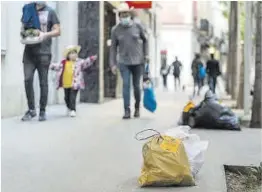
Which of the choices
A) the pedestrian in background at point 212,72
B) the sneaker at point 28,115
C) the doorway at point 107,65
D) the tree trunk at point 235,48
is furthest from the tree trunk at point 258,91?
the pedestrian in background at point 212,72

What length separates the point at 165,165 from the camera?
482 cm

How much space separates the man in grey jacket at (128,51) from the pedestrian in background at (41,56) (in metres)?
1.39

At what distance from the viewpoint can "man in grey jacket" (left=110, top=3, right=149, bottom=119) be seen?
34.3ft

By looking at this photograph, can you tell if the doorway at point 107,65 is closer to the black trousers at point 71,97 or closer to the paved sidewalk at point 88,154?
the black trousers at point 71,97

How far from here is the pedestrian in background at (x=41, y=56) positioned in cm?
948

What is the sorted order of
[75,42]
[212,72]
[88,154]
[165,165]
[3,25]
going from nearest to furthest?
[165,165], [88,154], [3,25], [75,42], [212,72]

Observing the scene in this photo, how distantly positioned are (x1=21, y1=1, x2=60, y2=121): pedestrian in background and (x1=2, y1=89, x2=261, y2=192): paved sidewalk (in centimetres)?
38

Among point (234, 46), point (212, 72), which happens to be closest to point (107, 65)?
point (234, 46)

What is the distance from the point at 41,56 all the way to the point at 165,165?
5.12 meters

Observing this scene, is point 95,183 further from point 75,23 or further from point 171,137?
point 75,23

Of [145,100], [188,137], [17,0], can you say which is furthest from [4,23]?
[188,137]

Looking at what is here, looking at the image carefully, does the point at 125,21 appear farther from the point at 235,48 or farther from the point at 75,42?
the point at 235,48

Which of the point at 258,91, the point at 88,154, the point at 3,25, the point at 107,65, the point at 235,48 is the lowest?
the point at 88,154

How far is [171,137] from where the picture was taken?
16.7ft
